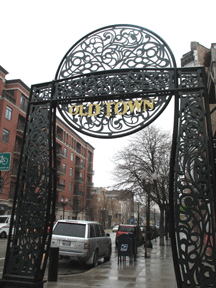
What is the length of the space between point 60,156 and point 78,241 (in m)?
38.0

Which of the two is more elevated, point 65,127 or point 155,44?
point 65,127

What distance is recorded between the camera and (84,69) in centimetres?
582

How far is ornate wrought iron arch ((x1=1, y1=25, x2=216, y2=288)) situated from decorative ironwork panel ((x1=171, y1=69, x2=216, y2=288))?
2cm

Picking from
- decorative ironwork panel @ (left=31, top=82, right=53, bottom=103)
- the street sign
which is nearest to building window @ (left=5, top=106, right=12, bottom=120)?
the street sign

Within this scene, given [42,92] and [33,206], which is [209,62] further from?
[33,206]

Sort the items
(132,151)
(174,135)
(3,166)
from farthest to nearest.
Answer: (132,151) → (3,166) → (174,135)

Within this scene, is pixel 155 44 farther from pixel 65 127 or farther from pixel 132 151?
pixel 65 127

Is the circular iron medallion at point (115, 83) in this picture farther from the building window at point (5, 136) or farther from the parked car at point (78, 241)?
the building window at point (5, 136)

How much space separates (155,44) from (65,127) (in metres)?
45.6

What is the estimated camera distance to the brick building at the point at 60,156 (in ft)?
110

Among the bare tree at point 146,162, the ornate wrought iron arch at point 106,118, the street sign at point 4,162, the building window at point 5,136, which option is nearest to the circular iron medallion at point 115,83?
the ornate wrought iron arch at point 106,118

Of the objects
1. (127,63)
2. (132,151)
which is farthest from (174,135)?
(132,151)

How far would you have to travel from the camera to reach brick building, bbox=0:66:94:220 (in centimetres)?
3353

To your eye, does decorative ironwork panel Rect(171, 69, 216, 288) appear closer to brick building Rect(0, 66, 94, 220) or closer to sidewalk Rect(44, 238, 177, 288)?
sidewalk Rect(44, 238, 177, 288)
